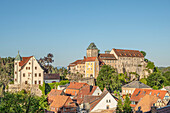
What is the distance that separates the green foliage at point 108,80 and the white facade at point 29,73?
20940mm

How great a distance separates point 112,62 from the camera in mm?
98375

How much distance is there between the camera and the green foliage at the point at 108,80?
258 ft

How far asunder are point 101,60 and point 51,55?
20.4m

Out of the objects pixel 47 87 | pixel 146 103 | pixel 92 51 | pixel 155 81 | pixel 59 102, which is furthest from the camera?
pixel 92 51

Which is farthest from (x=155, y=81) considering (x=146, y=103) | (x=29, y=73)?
(x=29, y=73)

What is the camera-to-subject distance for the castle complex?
91438mm

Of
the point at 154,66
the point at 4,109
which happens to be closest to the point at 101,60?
the point at 154,66

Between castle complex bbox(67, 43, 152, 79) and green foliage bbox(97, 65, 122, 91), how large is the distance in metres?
8.62

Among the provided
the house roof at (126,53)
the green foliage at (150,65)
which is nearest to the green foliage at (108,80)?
the house roof at (126,53)

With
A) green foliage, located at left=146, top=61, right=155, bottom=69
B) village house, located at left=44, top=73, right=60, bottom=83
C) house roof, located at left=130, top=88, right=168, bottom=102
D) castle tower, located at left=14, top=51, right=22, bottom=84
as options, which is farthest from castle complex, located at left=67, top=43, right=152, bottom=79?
castle tower, located at left=14, top=51, right=22, bottom=84

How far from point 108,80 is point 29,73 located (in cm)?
2618

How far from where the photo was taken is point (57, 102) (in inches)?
2156

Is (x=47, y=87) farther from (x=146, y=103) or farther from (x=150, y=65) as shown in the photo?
(x=150, y=65)

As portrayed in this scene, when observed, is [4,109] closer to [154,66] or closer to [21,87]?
[21,87]
